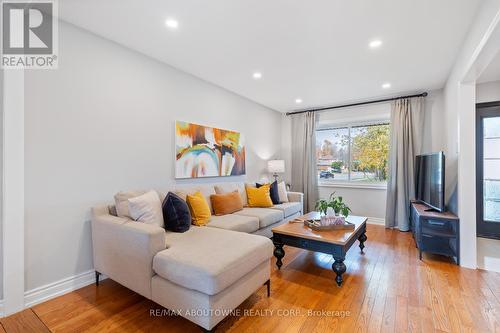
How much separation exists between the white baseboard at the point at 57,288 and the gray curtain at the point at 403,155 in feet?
14.8

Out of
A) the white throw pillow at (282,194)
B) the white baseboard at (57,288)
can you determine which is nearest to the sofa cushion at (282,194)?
the white throw pillow at (282,194)

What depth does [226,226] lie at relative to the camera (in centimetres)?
258

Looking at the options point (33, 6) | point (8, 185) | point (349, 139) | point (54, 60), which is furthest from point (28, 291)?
point (349, 139)

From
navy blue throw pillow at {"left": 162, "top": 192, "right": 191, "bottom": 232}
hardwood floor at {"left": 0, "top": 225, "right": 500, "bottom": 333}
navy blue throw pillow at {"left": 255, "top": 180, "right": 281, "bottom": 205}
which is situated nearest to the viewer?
hardwood floor at {"left": 0, "top": 225, "right": 500, "bottom": 333}

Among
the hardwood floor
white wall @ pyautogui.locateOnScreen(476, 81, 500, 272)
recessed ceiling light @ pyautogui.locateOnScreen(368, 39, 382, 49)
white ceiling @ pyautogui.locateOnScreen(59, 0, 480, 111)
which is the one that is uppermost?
recessed ceiling light @ pyautogui.locateOnScreen(368, 39, 382, 49)

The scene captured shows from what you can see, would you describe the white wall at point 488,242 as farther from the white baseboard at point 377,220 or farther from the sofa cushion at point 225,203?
the sofa cushion at point 225,203

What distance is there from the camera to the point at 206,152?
3.57 meters

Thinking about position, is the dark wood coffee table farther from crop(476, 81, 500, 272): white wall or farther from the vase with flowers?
crop(476, 81, 500, 272): white wall

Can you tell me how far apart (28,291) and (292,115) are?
5.05 metres

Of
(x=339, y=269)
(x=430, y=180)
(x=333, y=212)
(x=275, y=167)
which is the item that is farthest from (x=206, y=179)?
(x=430, y=180)

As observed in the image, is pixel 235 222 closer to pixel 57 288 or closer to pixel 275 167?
pixel 57 288

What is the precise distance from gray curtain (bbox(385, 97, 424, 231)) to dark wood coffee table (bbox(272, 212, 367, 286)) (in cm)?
191

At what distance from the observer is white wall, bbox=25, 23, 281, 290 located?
6.47 ft

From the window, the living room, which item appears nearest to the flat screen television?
the living room
